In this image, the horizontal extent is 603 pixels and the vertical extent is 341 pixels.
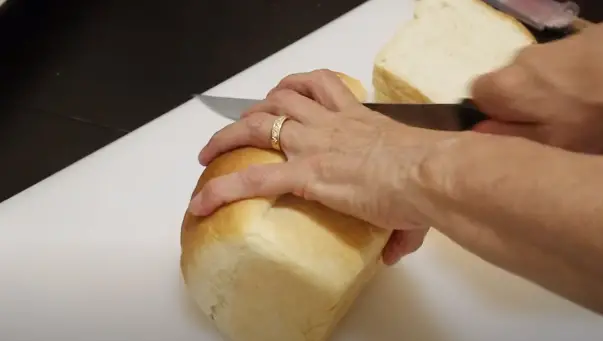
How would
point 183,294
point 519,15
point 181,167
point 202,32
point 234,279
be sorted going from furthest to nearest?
point 202,32 → point 519,15 → point 181,167 → point 183,294 → point 234,279

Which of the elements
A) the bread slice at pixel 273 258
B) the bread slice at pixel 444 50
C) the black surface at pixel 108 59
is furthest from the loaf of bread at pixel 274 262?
the black surface at pixel 108 59

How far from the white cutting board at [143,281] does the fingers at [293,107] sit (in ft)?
0.85

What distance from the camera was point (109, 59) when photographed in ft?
5.04

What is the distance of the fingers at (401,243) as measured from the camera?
85 centimetres

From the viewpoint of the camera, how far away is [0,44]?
1.52m

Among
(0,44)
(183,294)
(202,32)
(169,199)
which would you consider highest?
(0,44)

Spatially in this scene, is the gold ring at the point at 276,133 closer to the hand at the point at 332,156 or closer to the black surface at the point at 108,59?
the hand at the point at 332,156

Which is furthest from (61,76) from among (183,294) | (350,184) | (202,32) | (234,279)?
(350,184)

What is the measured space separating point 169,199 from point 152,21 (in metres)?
0.74

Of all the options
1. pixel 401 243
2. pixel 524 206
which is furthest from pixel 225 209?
pixel 524 206

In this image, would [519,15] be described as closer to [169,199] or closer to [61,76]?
[169,199]

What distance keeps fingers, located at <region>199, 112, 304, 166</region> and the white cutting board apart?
0.20 metres

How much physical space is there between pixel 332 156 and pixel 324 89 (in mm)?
130

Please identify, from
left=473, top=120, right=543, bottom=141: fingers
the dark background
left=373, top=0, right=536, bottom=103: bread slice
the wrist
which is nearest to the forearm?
the wrist
